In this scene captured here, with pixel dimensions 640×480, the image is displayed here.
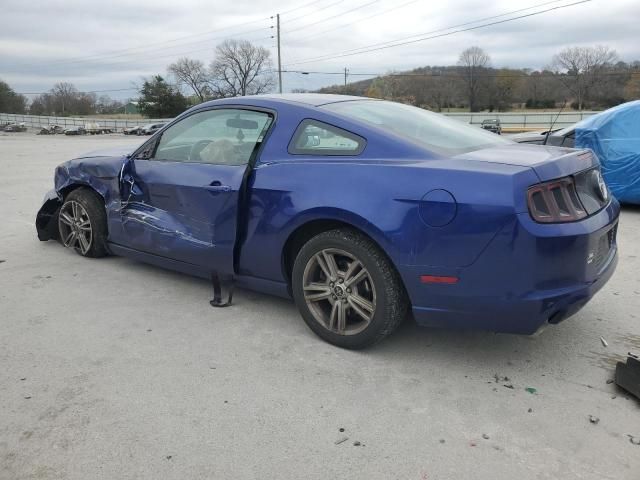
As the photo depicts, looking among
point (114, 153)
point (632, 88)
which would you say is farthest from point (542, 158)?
point (632, 88)

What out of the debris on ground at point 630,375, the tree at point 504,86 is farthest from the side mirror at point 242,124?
the tree at point 504,86

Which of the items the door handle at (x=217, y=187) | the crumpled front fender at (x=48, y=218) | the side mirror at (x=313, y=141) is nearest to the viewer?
the side mirror at (x=313, y=141)

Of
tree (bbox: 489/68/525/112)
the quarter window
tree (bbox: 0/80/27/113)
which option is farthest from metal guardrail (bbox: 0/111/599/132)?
the quarter window

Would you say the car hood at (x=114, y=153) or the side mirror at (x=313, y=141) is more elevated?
→ the side mirror at (x=313, y=141)

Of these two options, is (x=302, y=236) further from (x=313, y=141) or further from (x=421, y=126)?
(x=421, y=126)

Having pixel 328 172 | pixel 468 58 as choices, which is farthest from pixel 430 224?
pixel 468 58

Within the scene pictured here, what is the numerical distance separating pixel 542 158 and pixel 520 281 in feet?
2.46

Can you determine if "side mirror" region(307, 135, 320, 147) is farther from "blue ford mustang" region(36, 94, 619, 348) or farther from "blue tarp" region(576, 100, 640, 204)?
Result: "blue tarp" region(576, 100, 640, 204)

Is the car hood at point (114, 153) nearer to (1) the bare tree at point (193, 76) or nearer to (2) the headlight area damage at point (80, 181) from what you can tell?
(2) the headlight area damage at point (80, 181)

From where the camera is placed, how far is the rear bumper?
2.64 metres

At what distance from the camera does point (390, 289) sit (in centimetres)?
304

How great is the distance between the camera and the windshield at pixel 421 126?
3.32 m

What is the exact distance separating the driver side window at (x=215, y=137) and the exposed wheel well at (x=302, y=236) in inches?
26.4

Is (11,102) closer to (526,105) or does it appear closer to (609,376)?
(526,105)
